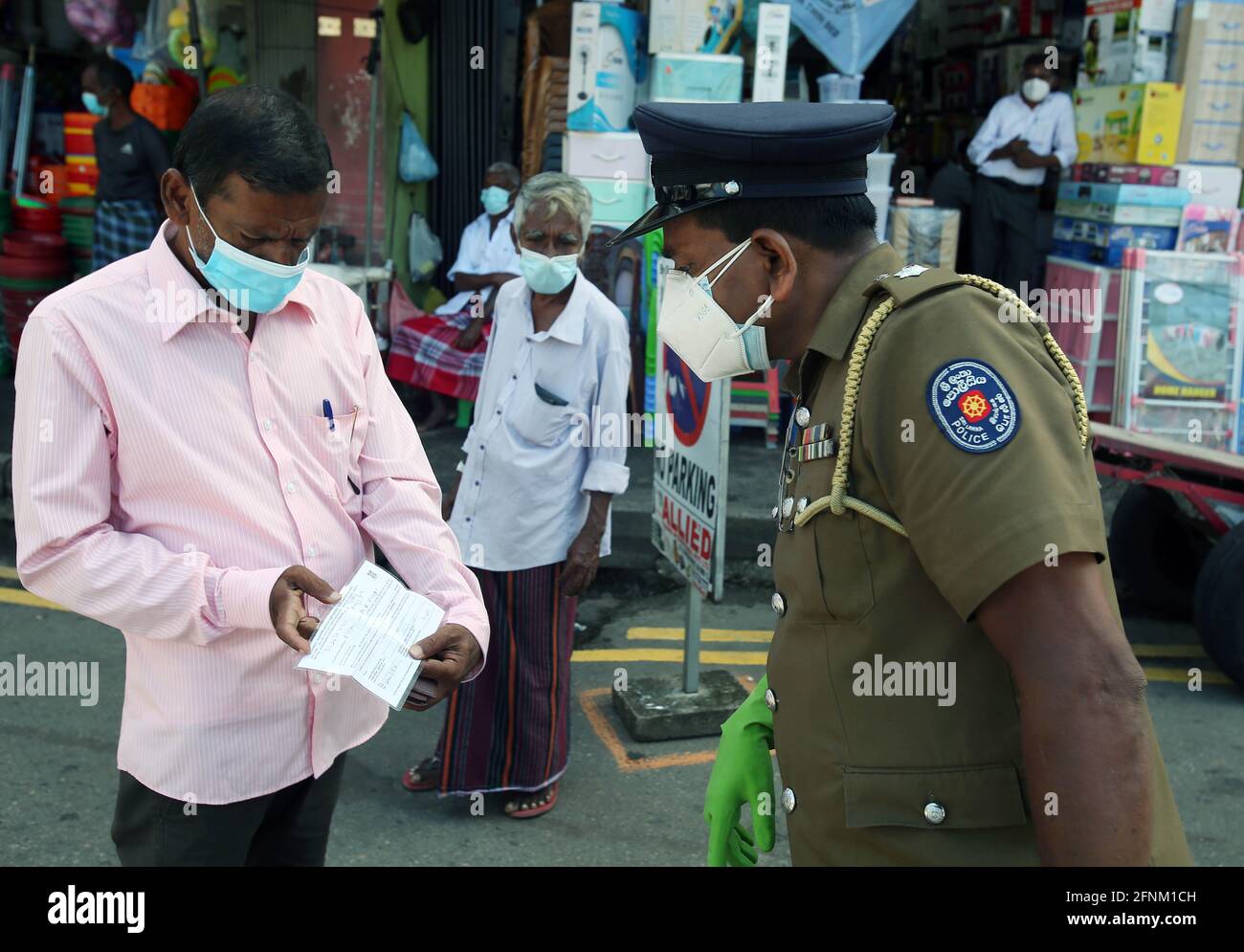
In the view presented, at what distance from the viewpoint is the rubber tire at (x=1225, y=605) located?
4.53 metres

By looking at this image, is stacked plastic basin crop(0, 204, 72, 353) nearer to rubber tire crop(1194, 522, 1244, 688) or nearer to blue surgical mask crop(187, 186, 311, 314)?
blue surgical mask crop(187, 186, 311, 314)

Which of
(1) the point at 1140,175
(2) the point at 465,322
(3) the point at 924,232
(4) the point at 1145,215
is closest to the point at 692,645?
(2) the point at 465,322

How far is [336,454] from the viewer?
2125 mm

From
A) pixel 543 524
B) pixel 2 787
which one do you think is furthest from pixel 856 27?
pixel 2 787

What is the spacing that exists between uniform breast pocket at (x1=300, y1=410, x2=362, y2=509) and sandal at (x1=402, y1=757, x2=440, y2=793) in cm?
193

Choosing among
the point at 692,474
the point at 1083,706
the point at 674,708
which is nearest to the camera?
the point at 1083,706

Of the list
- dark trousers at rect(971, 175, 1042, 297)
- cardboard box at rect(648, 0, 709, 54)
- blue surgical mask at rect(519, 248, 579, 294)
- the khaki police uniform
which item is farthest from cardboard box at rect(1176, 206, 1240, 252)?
the khaki police uniform

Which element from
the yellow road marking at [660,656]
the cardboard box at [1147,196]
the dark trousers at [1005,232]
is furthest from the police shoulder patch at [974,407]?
the dark trousers at [1005,232]

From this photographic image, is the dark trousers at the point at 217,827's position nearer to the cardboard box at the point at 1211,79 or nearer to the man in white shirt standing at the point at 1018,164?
the man in white shirt standing at the point at 1018,164

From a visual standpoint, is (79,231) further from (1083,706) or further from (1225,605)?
(1083,706)

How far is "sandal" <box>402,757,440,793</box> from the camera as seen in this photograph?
12.8 ft

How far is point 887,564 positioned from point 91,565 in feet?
3.97

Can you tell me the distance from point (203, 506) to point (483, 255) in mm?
6274

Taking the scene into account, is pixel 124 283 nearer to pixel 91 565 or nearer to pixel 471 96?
pixel 91 565
